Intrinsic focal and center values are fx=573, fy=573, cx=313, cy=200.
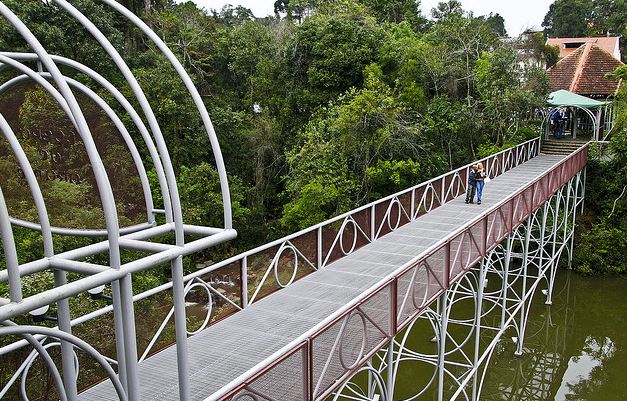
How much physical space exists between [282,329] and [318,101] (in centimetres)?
1741

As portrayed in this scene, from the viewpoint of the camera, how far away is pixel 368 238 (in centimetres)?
1128

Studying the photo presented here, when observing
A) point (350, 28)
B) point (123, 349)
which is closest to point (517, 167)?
point (350, 28)

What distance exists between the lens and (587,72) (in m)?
25.9

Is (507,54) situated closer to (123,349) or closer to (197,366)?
(197,366)

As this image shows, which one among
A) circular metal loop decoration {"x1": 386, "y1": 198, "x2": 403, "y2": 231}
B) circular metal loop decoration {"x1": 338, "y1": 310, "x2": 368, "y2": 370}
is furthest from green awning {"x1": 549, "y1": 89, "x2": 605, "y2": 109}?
circular metal loop decoration {"x1": 338, "y1": 310, "x2": 368, "y2": 370}

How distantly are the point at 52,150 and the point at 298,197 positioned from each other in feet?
46.7

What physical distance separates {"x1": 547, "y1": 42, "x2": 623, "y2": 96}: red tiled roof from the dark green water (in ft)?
31.2

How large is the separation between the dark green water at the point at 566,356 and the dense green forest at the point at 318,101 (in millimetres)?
4165

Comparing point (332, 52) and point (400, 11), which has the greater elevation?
point (400, 11)

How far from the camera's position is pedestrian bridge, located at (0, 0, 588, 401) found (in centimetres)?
380

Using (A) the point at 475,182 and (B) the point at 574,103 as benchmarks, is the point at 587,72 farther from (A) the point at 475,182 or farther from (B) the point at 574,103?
(A) the point at 475,182

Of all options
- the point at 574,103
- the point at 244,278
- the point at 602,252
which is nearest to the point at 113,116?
the point at 244,278

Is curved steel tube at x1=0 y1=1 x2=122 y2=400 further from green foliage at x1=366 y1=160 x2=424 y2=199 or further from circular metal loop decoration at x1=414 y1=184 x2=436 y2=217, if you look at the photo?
green foliage at x1=366 y1=160 x2=424 y2=199

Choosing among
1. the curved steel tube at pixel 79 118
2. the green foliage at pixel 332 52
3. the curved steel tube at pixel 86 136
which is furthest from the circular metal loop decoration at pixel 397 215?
the green foliage at pixel 332 52
